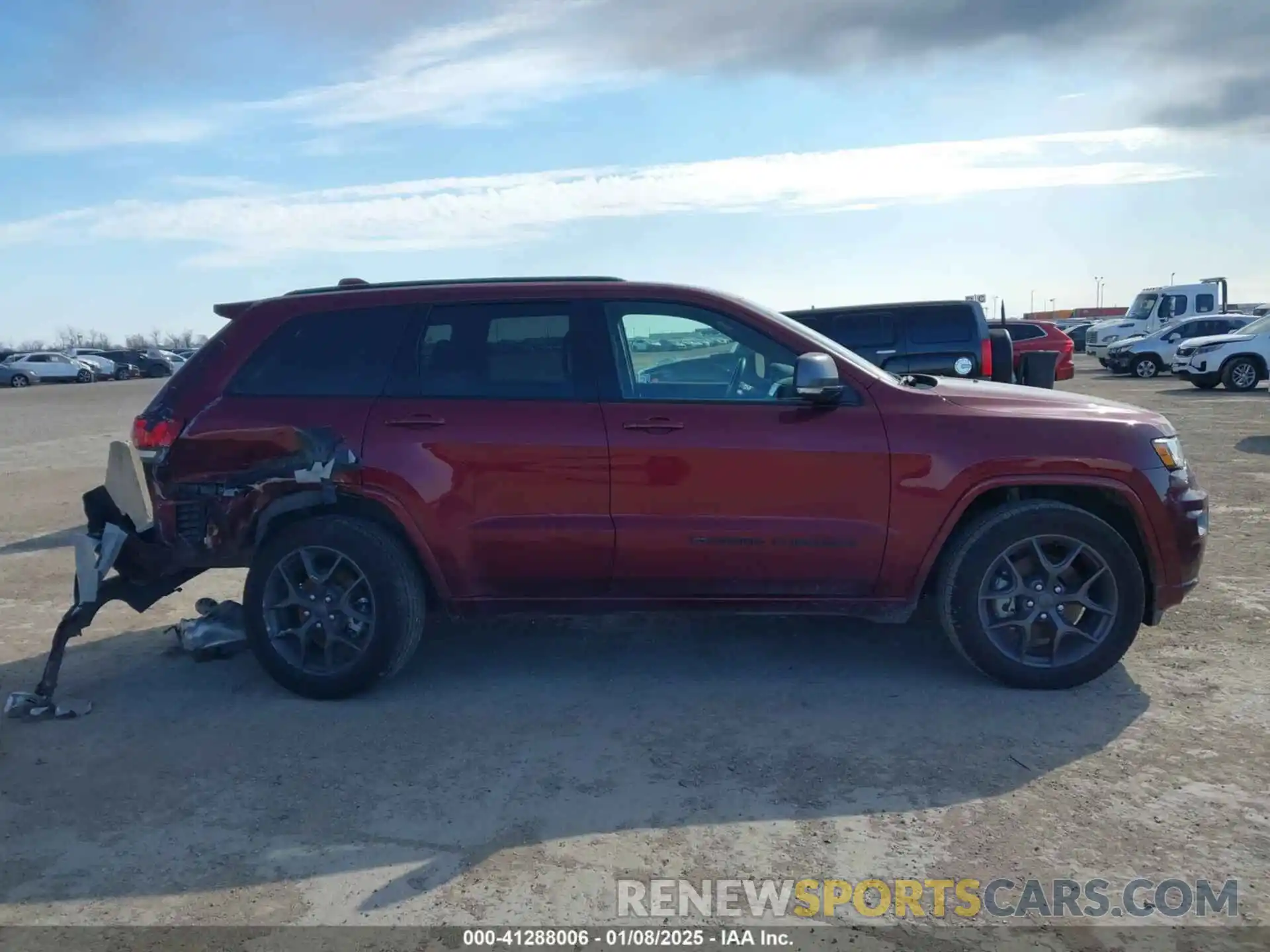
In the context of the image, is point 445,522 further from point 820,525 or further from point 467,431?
point 820,525

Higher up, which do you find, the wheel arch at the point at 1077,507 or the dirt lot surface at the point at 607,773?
the wheel arch at the point at 1077,507

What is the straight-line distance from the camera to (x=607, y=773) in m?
4.01

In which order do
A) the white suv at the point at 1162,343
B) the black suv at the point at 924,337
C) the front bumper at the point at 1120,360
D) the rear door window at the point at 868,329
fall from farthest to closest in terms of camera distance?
the front bumper at the point at 1120,360 < the white suv at the point at 1162,343 < the rear door window at the point at 868,329 < the black suv at the point at 924,337

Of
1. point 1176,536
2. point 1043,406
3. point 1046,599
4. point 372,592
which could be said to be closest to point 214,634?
point 372,592

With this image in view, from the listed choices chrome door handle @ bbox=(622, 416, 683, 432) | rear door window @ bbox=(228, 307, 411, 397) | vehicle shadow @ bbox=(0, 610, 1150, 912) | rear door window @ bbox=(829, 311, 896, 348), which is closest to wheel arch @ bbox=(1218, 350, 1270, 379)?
rear door window @ bbox=(829, 311, 896, 348)

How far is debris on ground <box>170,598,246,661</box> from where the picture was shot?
543 centimetres

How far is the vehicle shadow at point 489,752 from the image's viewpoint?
11.6 feet

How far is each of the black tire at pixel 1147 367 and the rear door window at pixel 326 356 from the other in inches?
1092

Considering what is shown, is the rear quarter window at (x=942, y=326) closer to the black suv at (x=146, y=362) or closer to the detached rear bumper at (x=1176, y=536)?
the detached rear bumper at (x=1176, y=536)

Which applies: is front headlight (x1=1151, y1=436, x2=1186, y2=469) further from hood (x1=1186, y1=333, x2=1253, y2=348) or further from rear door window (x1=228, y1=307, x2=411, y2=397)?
hood (x1=1186, y1=333, x2=1253, y2=348)

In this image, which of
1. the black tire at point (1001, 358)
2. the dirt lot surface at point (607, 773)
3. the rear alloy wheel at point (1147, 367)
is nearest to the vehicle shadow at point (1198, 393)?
the rear alloy wheel at point (1147, 367)

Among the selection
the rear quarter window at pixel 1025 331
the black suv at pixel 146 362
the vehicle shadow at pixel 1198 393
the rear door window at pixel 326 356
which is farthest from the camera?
the black suv at pixel 146 362

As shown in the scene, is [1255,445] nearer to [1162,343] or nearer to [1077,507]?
[1077,507]

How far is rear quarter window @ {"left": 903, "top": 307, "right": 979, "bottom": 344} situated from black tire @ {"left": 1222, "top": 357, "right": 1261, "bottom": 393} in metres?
14.5
